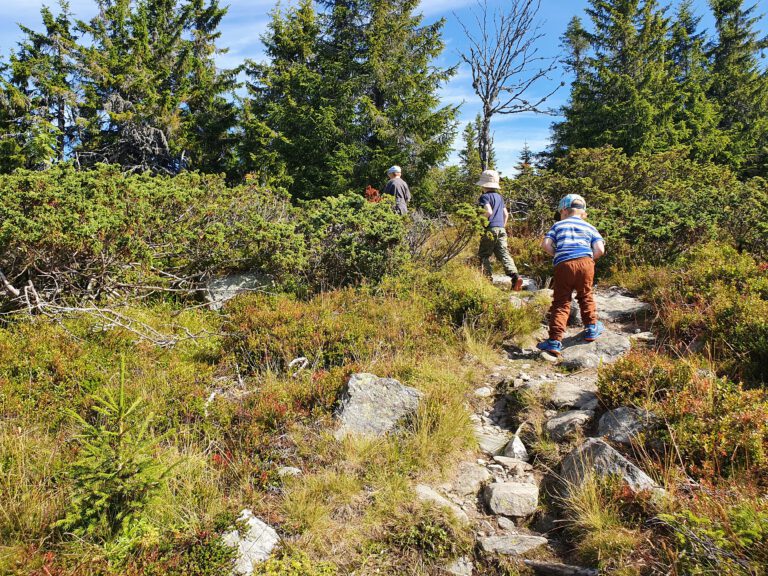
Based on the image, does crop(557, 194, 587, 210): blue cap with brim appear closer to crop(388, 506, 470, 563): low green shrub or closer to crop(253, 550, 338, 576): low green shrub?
crop(388, 506, 470, 563): low green shrub

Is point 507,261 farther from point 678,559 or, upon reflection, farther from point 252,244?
point 678,559

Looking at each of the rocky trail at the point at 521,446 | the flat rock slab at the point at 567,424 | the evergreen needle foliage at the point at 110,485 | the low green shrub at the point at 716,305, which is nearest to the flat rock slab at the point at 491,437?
the rocky trail at the point at 521,446

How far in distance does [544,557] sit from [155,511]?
254 cm

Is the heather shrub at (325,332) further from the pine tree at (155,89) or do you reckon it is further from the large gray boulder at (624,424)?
the pine tree at (155,89)

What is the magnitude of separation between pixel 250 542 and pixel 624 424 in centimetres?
302

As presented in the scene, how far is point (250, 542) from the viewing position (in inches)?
108

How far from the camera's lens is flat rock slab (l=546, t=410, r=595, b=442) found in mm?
3934

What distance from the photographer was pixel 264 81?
1658 cm

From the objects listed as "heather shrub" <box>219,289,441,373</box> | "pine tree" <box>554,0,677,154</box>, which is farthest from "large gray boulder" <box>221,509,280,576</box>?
"pine tree" <box>554,0,677,154</box>

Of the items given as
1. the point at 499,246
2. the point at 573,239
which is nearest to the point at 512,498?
the point at 573,239

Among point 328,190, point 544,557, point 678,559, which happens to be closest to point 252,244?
point 544,557

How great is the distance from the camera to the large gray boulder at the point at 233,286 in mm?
7305

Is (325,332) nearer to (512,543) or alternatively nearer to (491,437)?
(491,437)

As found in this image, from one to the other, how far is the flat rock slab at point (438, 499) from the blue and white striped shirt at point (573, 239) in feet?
11.5
